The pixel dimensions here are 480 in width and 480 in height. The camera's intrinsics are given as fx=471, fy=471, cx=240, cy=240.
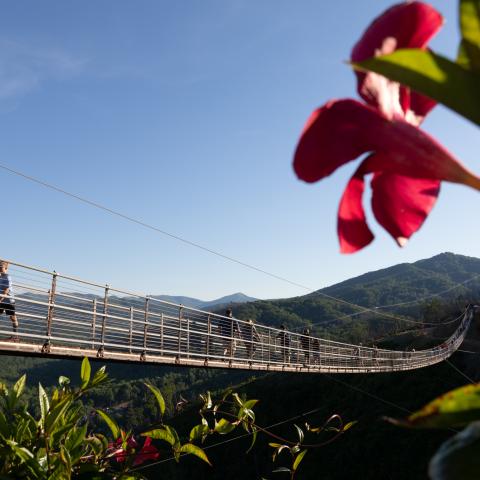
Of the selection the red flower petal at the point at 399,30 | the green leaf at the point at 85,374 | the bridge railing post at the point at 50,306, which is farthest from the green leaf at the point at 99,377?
the bridge railing post at the point at 50,306

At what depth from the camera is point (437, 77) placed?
0.72 feet

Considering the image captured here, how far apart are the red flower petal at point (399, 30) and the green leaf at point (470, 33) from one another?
0.06m

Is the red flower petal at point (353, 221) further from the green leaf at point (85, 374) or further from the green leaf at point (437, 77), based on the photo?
the green leaf at point (85, 374)

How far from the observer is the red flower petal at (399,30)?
11.0 inches

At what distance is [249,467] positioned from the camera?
3962 cm

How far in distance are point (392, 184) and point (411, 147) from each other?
7 centimetres

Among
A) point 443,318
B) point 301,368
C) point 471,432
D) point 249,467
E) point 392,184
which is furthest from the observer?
point 443,318

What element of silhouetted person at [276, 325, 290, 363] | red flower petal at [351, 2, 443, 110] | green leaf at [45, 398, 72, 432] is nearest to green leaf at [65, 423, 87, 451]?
green leaf at [45, 398, 72, 432]

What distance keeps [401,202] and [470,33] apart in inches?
6.1

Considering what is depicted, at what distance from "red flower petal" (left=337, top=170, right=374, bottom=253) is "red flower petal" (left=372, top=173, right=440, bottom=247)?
0.06 feet

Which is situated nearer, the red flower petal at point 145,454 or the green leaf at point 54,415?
the green leaf at point 54,415

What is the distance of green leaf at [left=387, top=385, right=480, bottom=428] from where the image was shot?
0.21m

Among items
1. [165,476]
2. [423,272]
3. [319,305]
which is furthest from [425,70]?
[423,272]

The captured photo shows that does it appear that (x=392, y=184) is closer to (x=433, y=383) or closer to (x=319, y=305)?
(x=433, y=383)
